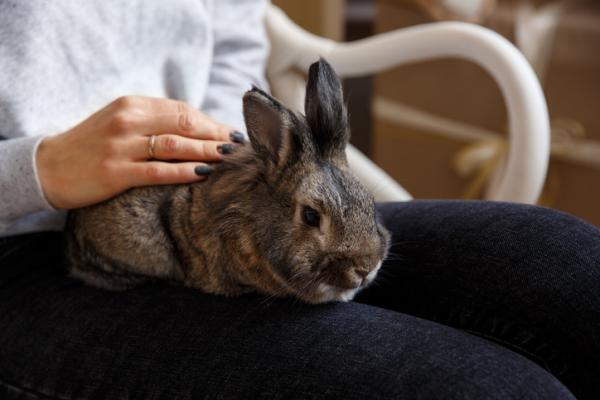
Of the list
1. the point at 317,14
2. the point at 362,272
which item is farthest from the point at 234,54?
the point at 317,14

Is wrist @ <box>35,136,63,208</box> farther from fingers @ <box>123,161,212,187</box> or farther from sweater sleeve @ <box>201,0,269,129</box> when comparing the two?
sweater sleeve @ <box>201,0,269,129</box>

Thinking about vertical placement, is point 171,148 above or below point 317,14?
above

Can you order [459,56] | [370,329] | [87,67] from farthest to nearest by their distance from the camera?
[459,56]
[87,67]
[370,329]

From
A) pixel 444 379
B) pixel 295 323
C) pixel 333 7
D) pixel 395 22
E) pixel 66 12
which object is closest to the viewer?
pixel 444 379

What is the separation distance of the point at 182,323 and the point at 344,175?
10.3 inches

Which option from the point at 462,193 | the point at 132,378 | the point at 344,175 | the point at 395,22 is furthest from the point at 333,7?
the point at 132,378

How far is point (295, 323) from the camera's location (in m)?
0.82

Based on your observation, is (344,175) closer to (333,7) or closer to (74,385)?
(74,385)

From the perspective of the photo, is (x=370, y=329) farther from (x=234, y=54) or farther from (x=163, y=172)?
(x=234, y=54)

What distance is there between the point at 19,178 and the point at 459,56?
0.76m

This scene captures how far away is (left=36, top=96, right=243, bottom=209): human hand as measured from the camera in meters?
0.88

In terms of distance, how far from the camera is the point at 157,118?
0.90 metres

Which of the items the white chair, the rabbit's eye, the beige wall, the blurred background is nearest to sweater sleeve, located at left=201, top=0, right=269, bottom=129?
the white chair

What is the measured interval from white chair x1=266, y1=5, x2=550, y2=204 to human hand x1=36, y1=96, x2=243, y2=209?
44cm
